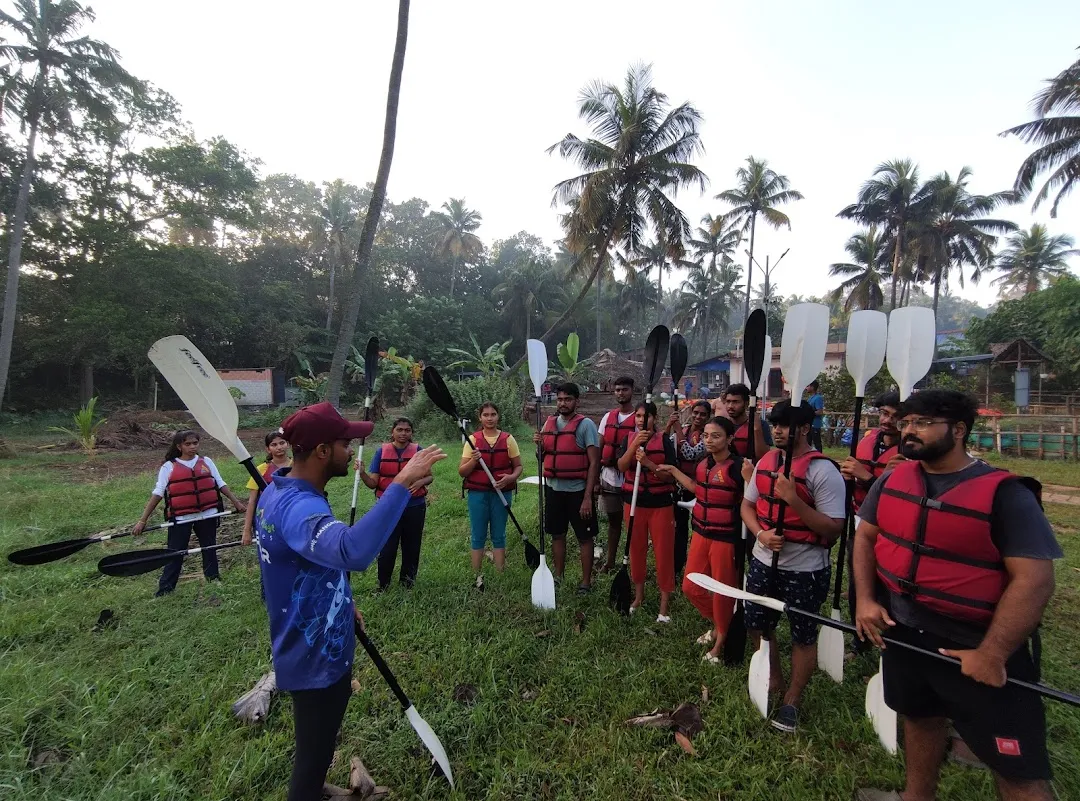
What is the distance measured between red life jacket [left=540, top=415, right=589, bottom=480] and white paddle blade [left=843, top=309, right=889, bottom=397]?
2.10m

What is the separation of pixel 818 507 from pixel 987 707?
108 centimetres

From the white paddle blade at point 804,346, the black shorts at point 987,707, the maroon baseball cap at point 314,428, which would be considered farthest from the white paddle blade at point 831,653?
the maroon baseball cap at point 314,428

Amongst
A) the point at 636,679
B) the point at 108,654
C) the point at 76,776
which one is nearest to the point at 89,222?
the point at 108,654

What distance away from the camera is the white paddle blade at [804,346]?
3.24 meters

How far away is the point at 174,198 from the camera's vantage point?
20906mm

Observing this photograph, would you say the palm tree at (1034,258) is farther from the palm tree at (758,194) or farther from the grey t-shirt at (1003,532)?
the grey t-shirt at (1003,532)

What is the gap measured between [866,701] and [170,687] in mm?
4248

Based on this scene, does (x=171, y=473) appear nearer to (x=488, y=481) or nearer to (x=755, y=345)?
(x=488, y=481)

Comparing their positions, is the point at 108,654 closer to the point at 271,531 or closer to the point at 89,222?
the point at 271,531

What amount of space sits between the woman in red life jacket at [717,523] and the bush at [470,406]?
1130 centimetres

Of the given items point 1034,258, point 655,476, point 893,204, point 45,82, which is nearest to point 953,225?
point 893,204

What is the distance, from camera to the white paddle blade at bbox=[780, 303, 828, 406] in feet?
10.6

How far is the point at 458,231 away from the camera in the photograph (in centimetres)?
3797

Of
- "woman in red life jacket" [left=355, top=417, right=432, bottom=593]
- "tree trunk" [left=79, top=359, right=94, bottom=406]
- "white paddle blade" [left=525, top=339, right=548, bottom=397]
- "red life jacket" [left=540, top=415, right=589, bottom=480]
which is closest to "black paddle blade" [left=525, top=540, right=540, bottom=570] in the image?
"red life jacket" [left=540, top=415, right=589, bottom=480]
